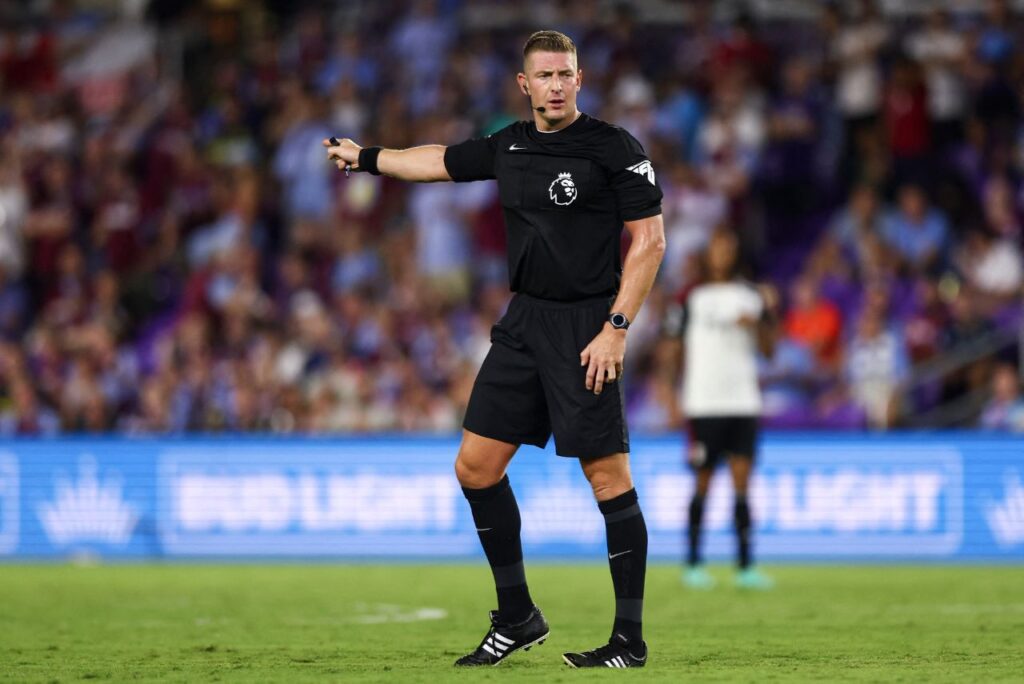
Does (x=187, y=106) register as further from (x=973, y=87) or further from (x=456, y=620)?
(x=456, y=620)

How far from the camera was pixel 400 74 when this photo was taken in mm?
21000

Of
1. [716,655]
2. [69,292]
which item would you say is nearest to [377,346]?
[69,292]

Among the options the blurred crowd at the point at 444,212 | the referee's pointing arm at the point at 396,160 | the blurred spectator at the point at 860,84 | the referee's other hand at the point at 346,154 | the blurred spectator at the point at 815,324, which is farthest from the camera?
the blurred spectator at the point at 860,84

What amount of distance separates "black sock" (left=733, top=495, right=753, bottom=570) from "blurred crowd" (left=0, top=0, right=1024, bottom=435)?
3168 millimetres

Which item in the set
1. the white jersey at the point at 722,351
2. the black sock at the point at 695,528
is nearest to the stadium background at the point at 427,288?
the black sock at the point at 695,528

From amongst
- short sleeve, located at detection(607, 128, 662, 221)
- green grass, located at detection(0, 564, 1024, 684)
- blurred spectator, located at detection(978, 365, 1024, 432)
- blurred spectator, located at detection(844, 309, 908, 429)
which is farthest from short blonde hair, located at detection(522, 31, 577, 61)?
blurred spectator, located at detection(844, 309, 908, 429)

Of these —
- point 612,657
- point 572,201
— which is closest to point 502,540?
point 612,657

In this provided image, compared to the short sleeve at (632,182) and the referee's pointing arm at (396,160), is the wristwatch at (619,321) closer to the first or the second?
the short sleeve at (632,182)

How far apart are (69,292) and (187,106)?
323cm

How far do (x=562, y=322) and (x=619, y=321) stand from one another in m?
0.29

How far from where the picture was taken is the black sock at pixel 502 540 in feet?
24.2

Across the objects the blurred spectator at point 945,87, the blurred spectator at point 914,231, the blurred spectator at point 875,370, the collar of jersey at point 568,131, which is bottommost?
the blurred spectator at point 875,370

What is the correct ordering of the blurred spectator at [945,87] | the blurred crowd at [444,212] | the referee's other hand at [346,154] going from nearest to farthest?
the referee's other hand at [346,154] < the blurred crowd at [444,212] < the blurred spectator at [945,87]

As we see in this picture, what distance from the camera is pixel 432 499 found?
1580 cm
